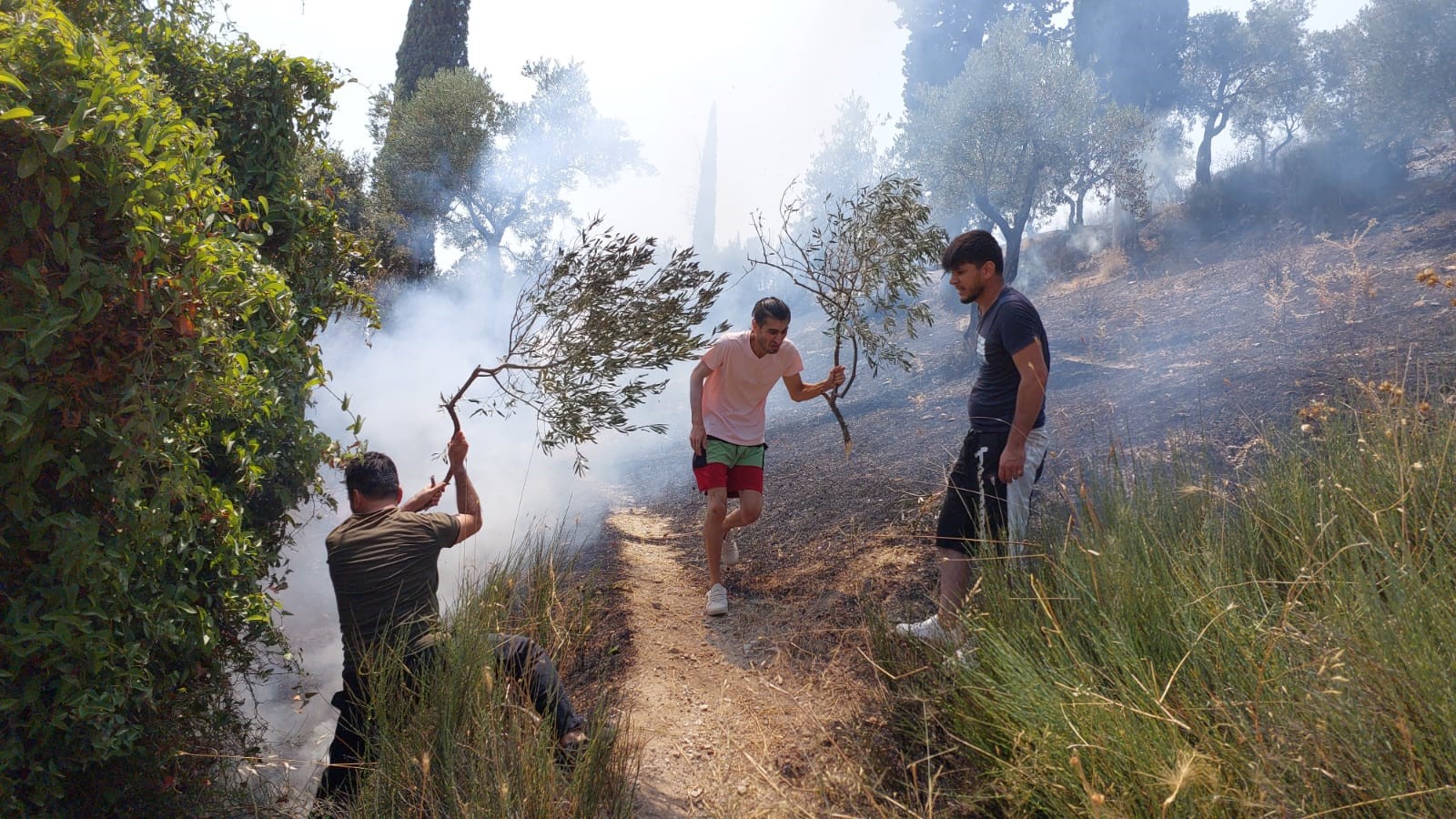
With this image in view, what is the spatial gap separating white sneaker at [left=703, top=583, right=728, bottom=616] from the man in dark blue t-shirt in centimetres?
175

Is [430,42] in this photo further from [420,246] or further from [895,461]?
[895,461]

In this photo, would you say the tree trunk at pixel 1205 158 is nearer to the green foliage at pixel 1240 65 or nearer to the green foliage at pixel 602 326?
Result: the green foliage at pixel 1240 65

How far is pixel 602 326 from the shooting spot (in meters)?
5.36

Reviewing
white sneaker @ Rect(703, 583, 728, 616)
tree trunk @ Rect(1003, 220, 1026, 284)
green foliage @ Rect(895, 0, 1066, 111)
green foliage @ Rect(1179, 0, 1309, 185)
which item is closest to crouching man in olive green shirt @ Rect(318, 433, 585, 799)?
white sneaker @ Rect(703, 583, 728, 616)

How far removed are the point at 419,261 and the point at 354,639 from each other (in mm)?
16962

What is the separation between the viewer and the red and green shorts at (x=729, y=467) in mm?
5141

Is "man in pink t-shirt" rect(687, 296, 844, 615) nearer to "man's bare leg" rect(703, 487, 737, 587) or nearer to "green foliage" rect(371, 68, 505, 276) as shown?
"man's bare leg" rect(703, 487, 737, 587)

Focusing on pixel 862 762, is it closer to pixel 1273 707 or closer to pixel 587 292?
pixel 1273 707

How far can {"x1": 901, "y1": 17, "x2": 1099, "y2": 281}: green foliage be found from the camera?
1728cm

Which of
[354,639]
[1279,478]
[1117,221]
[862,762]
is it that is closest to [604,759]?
[862,762]

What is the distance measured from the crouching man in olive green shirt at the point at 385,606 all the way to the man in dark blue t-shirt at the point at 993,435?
1591mm

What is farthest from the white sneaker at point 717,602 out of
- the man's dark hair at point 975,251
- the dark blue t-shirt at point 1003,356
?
the man's dark hair at point 975,251

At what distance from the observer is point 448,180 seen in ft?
62.0

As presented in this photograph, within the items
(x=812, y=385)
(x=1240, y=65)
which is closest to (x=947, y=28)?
(x=1240, y=65)
